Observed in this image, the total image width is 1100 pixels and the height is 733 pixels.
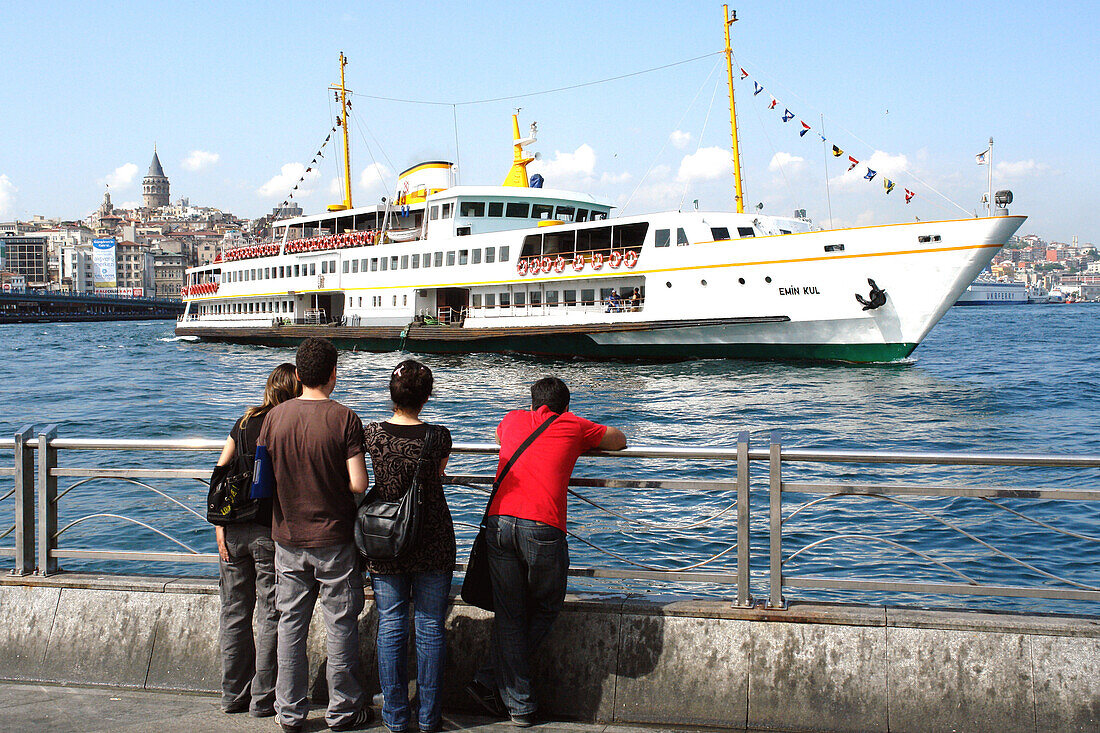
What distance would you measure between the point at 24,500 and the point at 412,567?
2.36 metres

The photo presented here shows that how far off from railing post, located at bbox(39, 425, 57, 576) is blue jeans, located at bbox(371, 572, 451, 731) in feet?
6.64

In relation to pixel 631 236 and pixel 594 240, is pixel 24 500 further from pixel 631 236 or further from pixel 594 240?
pixel 594 240

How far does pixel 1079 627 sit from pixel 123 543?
10.1 meters

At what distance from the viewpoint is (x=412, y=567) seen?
392 centimetres

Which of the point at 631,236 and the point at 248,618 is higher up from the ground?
the point at 631,236

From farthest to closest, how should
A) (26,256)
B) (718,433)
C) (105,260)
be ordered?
(26,256), (105,260), (718,433)

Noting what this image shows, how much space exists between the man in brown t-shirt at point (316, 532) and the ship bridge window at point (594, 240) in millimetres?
25875

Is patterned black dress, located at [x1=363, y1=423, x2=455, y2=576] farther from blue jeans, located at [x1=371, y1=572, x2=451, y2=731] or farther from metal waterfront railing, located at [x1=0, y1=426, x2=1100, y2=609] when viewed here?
metal waterfront railing, located at [x1=0, y1=426, x2=1100, y2=609]

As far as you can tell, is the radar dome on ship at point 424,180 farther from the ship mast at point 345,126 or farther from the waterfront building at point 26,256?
the waterfront building at point 26,256

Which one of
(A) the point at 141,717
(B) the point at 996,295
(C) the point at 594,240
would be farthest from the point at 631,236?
(B) the point at 996,295

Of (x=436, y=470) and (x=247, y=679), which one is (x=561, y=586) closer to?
(x=436, y=470)

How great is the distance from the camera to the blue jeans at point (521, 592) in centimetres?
394

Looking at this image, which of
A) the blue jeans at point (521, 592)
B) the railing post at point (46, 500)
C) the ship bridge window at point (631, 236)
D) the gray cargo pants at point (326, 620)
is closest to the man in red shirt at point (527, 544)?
the blue jeans at point (521, 592)

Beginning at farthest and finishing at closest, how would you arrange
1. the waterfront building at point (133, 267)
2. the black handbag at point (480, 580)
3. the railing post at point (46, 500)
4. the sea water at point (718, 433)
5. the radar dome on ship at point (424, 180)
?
the waterfront building at point (133, 267) → the radar dome on ship at point (424, 180) → the sea water at point (718, 433) → the railing post at point (46, 500) → the black handbag at point (480, 580)
